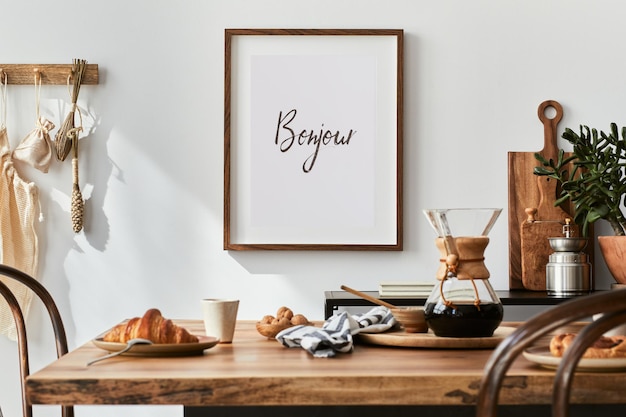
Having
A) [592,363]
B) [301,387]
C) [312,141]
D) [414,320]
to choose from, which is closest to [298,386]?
[301,387]

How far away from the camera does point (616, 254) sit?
2.80m

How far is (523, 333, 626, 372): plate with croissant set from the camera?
1.20m

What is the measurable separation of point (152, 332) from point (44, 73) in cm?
199

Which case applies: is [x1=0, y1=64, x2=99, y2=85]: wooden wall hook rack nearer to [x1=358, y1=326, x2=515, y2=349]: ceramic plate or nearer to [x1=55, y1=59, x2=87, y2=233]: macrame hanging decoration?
[x1=55, y1=59, x2=87, y2=233]: macrame hanging decoration

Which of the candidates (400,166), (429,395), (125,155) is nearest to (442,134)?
(400,166)

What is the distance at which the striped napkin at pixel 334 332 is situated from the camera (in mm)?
1429

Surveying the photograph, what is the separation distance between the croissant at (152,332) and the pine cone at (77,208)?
1723 millimetres

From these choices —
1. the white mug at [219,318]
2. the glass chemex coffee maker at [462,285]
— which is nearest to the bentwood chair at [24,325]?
the white mug at [219,318]

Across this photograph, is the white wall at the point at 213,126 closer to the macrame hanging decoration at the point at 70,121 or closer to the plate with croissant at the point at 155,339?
the macrame hanging decoration at the point at 70,121

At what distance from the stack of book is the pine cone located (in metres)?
1.16

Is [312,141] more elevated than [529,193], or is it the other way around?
[312,141]

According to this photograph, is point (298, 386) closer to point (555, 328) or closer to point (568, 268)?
point (555, 328)

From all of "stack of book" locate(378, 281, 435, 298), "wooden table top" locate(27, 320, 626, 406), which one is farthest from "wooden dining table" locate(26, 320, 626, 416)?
"stack of book" locate(378, 281, 435, 298)

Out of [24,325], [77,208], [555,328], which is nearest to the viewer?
[555,328]
